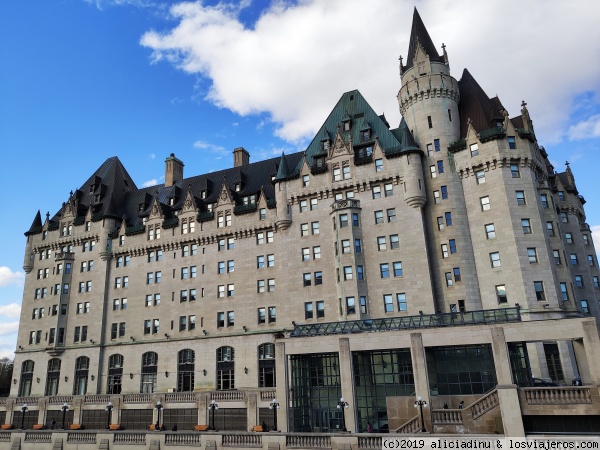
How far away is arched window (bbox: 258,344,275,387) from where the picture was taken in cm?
5522

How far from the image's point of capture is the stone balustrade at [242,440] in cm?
2969

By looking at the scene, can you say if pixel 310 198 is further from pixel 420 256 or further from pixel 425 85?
pixel 425 85

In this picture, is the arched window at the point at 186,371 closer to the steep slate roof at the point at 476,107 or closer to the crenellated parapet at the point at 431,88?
the crenellated parapet at the point at 431,88

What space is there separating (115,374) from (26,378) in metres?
15.6

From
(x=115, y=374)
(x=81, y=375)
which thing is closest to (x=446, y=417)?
(x=115, y=374)

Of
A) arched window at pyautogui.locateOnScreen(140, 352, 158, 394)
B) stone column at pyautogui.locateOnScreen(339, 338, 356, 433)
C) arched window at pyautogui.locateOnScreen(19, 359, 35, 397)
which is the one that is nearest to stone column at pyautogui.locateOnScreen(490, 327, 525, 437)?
stone column at pyautogui.locateOnScreen(339, 338, 356, 433)

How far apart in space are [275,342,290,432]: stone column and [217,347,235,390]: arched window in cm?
1911

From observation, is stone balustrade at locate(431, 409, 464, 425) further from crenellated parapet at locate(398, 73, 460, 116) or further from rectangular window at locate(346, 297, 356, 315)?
crenellated parapet at locate(398, 73, 460, 116)

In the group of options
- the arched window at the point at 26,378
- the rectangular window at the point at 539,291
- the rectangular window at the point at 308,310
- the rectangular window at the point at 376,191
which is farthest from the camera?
the arched window at the point at 26,378

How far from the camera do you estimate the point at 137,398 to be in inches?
2202

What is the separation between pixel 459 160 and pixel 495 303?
16723 mm

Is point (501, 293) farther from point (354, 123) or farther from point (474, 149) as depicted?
point (354, 123)

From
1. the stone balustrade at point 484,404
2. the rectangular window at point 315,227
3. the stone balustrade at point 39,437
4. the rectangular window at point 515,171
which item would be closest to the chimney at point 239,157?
the rectangular window at point 315,227

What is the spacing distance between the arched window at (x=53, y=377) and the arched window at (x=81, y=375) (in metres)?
3.42
